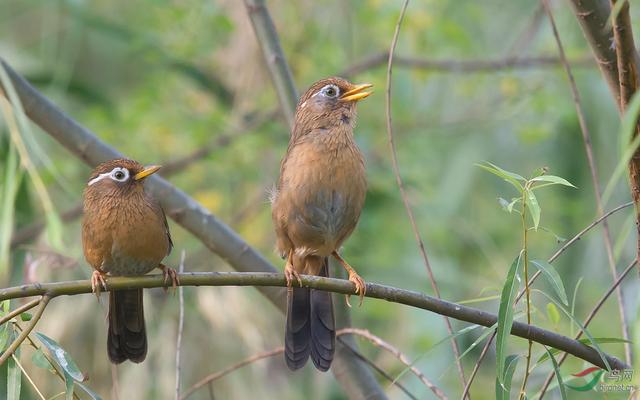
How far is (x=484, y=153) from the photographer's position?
366 inches

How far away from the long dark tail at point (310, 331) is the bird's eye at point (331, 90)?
991mm

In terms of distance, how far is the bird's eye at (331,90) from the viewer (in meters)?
4.74

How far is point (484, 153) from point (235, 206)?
2.61 m

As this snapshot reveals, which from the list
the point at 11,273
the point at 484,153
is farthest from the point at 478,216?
the point at 11,273

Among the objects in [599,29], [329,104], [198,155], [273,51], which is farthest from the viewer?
[198,155]

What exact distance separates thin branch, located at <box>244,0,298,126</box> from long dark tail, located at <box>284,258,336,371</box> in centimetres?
94

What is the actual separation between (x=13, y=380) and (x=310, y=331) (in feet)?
5.34

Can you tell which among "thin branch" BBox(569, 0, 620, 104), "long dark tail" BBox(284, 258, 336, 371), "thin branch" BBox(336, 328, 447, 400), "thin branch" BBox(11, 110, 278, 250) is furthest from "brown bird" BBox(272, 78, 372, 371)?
"thin branch" BBox(11, 110, 278, 250)

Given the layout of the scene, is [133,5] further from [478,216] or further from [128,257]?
[128,257]

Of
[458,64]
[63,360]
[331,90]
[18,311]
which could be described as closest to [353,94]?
[331,90]

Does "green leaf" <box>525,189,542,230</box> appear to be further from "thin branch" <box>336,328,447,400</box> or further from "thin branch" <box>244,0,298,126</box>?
"thin branch" <box>244,0,298,126</box>

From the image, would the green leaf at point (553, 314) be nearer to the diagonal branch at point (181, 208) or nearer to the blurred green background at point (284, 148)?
the diagonal branch at point (181, 208)

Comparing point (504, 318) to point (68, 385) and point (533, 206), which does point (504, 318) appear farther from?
point (68, 385)

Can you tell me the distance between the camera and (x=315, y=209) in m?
4.35
